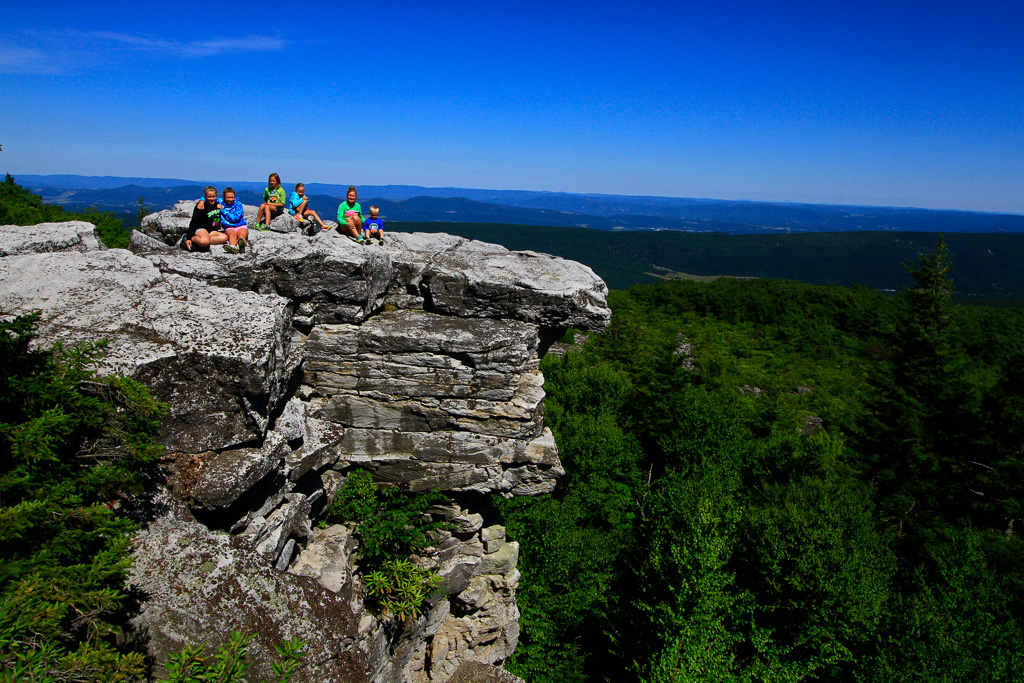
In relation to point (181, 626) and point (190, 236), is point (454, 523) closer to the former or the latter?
point (181, 626)

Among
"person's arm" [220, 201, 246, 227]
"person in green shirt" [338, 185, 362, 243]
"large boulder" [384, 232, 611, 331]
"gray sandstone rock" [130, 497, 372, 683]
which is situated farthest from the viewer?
"person in green shirt" [338, 185, 362, 243]

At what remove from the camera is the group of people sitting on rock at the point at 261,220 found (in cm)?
1227

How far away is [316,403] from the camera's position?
1305cm

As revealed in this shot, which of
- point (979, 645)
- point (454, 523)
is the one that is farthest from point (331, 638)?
point (979, 645)

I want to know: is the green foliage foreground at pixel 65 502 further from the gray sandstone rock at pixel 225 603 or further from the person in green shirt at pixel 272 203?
the person in green shirt at pixel 272 203

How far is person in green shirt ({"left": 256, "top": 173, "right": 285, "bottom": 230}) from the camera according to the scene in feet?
45.5

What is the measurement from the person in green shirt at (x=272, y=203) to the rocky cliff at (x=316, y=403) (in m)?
0.63

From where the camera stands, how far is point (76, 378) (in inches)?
323

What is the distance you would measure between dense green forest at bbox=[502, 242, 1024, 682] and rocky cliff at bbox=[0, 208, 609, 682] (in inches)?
229

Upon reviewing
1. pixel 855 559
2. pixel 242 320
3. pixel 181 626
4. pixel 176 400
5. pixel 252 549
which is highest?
pixel 242 320

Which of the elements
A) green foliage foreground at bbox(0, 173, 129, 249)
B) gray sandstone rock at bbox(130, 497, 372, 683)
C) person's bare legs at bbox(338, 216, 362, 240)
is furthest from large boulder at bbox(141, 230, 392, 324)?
green foliage foreground at bbox(0, 173, 129, 249)

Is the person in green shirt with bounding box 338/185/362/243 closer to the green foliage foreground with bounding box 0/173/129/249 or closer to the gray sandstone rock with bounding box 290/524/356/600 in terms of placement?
the gray sandstone rock with bounding box 290/524/356/600

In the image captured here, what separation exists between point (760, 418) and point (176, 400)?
29.0 m

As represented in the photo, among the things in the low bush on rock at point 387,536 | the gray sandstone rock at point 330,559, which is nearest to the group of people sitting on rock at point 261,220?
the low bush on rock at point 387,536
